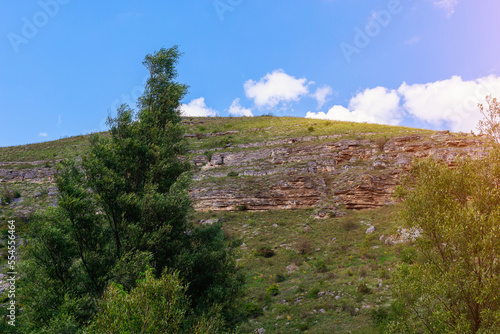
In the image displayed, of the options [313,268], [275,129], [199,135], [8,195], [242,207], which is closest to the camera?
[313,268]

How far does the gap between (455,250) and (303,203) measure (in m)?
29.2

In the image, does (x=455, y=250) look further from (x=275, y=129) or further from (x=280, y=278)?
(x=275, y=129)

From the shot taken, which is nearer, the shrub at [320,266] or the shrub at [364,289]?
the shrub at [364,289]

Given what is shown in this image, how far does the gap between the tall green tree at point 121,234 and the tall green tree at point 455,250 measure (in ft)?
30.2

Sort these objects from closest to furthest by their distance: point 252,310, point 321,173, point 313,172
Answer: point 252,310, point 321,173, point 313,172

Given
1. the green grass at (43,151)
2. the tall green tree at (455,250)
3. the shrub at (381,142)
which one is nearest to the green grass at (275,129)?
the shrub at (381,142)

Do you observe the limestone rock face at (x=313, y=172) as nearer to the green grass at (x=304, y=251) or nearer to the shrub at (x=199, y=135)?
the green grass at (x=304, y=251)

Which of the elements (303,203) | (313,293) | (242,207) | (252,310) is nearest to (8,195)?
(242,207)

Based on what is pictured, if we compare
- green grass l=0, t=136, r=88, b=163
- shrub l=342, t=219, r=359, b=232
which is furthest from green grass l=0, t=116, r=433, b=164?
shrub l=342, t=219, r=359, b=232

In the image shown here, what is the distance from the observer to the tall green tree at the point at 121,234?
11789 millimetres

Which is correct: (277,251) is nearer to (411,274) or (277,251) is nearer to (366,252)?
(366,252)

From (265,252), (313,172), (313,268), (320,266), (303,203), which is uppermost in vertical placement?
(313,172)

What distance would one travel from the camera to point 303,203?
131ft

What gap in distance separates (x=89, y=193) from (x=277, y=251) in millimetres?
21772
